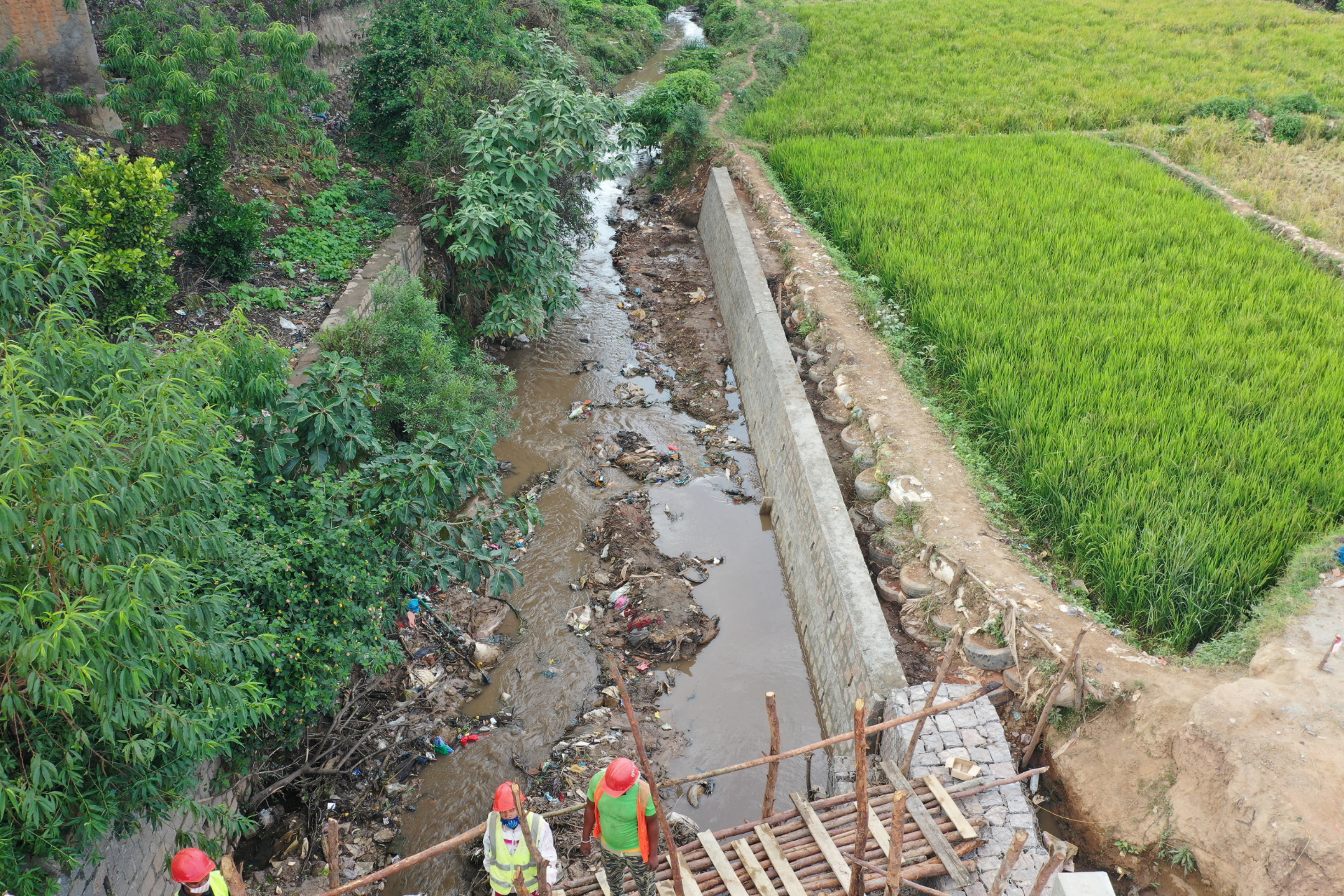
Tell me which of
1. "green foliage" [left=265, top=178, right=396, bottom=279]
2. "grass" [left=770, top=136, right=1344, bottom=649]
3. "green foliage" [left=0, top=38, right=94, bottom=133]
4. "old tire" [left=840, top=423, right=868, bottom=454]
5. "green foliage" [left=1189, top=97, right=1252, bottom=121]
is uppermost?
"green foliage" [left=0, top=38, right=94, bottom=133]

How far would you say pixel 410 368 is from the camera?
19.8ft

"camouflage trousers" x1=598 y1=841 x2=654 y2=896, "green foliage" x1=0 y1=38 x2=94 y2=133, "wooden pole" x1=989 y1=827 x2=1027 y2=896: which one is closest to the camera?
"wooden pole" x1=989 y1=827 x2=1027 y2=896

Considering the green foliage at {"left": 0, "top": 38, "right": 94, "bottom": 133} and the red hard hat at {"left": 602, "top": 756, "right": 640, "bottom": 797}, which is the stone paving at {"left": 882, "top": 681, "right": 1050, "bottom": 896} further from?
the green foliage at {"left": 0, "top": 38, "right": 94, "bottom": 133}

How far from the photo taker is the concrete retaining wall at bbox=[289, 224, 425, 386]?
6.72m

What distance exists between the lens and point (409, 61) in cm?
993

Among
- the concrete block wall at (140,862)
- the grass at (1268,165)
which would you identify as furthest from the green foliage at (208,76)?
the grass at (1268,165)

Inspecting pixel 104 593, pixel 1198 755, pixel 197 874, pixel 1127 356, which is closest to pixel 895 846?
pixel 1198 755

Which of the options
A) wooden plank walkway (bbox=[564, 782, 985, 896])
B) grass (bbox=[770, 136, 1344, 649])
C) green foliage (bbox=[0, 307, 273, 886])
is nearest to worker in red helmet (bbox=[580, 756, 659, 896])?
wooden plank walkway (bbox=[564, 782, 985, 896])

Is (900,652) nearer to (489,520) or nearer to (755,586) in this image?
(755,586)

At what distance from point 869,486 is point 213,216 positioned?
6.45 meters

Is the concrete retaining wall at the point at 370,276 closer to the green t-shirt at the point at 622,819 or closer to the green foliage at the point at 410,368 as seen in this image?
the green foliage at the point at 410,368

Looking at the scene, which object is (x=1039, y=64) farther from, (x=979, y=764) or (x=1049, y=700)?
(x=979, y=764)

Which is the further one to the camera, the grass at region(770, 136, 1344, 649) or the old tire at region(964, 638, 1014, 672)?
the grass at region(770, 136, 1344, 649)

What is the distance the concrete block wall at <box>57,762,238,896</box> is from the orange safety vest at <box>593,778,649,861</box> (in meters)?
1.94
